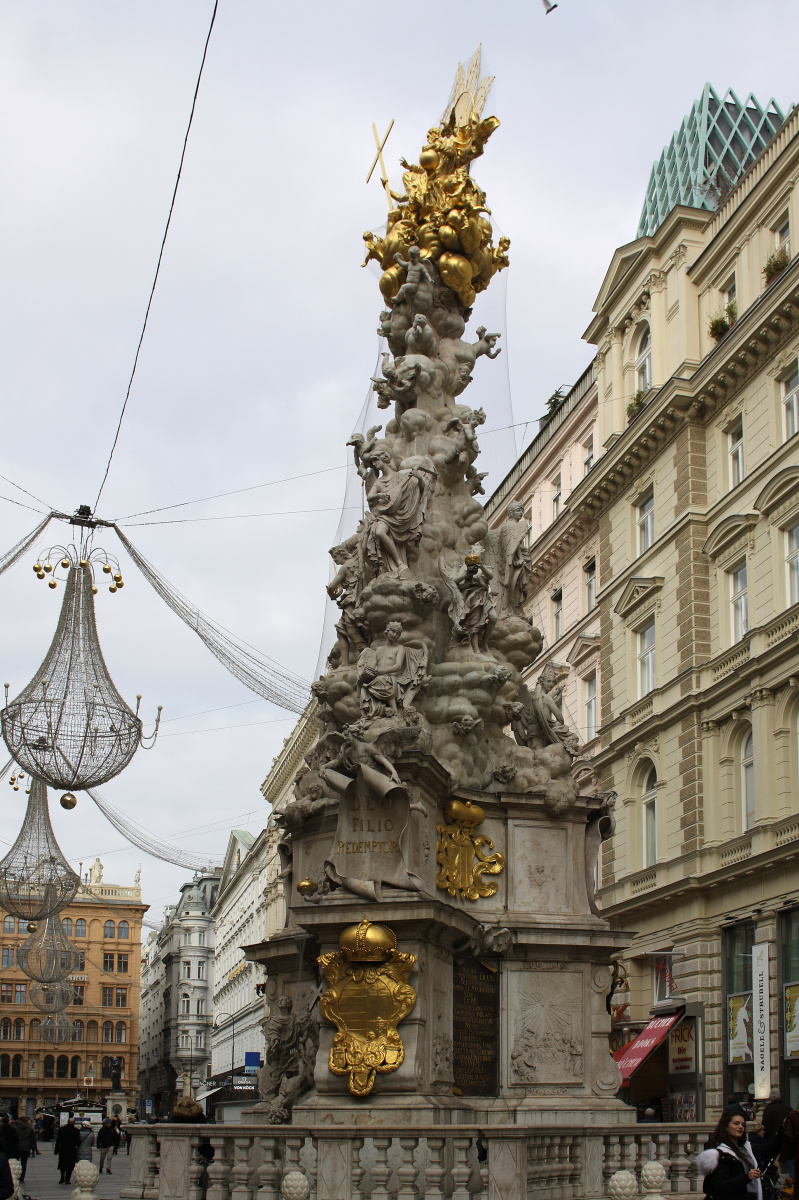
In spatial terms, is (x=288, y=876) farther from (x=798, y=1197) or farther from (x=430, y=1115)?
(x=798, y=1197)

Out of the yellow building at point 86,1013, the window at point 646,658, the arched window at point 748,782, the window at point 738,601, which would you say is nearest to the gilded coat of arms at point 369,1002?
the arched window at point 748,782

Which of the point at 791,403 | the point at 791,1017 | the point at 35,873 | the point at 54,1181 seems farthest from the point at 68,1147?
the point at 791,403

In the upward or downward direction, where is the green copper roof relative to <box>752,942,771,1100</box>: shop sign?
upward

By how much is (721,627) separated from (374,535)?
17.6m

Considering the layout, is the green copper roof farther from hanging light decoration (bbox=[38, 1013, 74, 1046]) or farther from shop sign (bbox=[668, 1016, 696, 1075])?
hanging light decoration (bbox=[38, 1013, 74, 1046])

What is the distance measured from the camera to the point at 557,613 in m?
44.6

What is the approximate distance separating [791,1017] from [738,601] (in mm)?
9689

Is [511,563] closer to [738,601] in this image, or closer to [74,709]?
[74,709]

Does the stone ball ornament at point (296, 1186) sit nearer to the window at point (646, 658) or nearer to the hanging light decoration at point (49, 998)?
the window at point (646, 658)

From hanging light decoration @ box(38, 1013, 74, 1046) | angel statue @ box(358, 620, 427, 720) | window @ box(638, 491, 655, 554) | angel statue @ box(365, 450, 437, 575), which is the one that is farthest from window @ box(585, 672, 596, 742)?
angel statue @ box(358, 620, 427, 720)

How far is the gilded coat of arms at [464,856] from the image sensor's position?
48.9ft

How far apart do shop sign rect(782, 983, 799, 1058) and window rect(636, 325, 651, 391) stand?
681 inches

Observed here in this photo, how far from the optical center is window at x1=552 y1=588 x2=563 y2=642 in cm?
4412

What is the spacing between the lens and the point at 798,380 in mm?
29375
